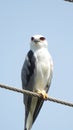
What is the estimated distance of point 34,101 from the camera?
1412 cm

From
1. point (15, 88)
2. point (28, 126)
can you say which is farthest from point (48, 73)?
point (15, 88)

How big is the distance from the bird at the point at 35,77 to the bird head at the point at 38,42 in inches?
3.4

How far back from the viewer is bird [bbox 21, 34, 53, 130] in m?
14.0

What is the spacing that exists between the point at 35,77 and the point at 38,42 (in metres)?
1.04

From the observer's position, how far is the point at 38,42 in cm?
1488

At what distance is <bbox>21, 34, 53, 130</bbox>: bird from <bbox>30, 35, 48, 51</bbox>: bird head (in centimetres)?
9

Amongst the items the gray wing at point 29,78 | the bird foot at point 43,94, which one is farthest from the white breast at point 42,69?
the bird foot at point 43,94

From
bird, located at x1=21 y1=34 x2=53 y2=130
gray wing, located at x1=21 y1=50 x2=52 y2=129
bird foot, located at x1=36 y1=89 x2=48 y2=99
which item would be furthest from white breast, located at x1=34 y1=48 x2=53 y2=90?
bird foot, located at x1=36 y1=89 x2=48 y2=99

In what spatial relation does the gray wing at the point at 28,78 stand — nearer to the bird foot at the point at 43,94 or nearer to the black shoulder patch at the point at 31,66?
the black shoulder patch at the point at 31,66

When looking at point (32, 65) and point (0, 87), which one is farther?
point (32, 65)

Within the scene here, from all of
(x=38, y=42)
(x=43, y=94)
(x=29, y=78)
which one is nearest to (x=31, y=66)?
(x=29, y=78)

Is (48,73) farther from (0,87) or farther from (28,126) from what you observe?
(0,87)

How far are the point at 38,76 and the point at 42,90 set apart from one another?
0.33m

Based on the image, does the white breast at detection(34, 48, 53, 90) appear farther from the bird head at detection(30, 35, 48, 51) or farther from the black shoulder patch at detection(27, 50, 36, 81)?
the bird head at detection(30, 35, 48, 51)
